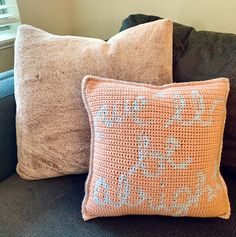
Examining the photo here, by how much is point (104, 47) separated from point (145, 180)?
1.46ft

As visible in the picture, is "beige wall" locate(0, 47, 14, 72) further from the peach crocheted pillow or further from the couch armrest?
the peach crocheted pillow

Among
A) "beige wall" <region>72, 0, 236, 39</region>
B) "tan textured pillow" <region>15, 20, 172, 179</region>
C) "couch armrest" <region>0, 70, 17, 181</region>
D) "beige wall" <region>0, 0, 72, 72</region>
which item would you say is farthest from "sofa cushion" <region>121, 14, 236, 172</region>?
"beige wall" <region>0, 0, 72, 72</region>

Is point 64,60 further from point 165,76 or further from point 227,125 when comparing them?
point 227,125

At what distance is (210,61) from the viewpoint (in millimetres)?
908

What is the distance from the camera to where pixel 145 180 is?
0.71 m

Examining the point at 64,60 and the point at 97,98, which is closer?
the point at 97,98

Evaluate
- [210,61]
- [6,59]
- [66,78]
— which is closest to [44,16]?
[6,59]

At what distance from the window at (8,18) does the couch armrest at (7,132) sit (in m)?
0.49

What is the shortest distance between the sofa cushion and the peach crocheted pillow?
0.43 feet

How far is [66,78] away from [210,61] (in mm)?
472

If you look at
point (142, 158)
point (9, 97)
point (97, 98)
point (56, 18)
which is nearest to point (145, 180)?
point (142, 158)

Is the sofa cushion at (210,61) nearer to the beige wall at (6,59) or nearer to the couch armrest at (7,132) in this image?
the couch armrest at (7,132)

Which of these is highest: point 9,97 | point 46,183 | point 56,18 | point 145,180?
point 56,18

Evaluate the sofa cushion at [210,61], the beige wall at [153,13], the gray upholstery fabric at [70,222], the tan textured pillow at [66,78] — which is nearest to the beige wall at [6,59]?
the beige wall at [153,13]
